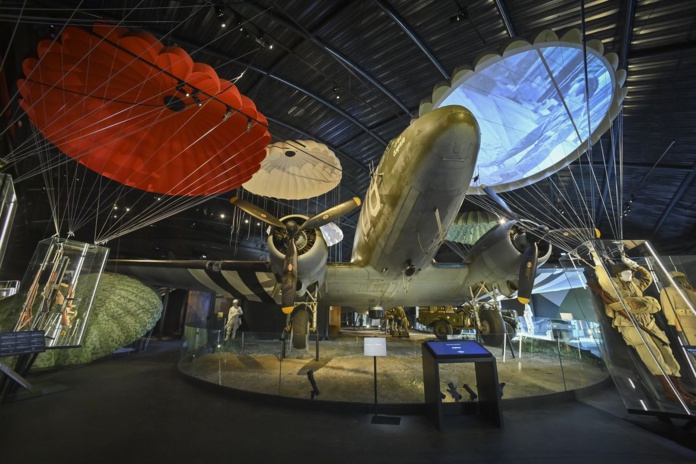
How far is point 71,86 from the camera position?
5.81 meters

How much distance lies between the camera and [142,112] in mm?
6961

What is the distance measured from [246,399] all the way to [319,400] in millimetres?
1465

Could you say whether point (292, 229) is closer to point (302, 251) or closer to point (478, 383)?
point (302, 251)

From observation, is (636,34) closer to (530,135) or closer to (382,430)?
(530,135)

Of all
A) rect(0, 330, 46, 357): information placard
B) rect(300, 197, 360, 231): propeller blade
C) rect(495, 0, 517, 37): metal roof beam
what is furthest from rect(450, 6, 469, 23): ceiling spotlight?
rect(0, 330, 46, 357): information placard

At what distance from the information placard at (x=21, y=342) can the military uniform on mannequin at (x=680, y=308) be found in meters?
9.40

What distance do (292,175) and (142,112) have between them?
557cm

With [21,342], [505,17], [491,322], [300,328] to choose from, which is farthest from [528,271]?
[21,342]

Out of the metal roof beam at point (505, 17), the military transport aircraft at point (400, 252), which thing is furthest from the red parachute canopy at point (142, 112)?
the metal roof beam at point (505, 17)

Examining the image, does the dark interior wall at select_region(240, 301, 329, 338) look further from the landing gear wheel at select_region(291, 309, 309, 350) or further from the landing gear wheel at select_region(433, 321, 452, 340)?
the landing gear wheel at select_region(291, 309, 309, 350)

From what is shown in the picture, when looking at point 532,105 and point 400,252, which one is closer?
point 400,252

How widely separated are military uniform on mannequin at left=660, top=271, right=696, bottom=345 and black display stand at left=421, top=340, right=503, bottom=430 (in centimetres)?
239

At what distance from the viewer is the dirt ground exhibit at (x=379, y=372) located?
5242 mm

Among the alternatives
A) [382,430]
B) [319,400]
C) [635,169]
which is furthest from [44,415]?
[635,169]
